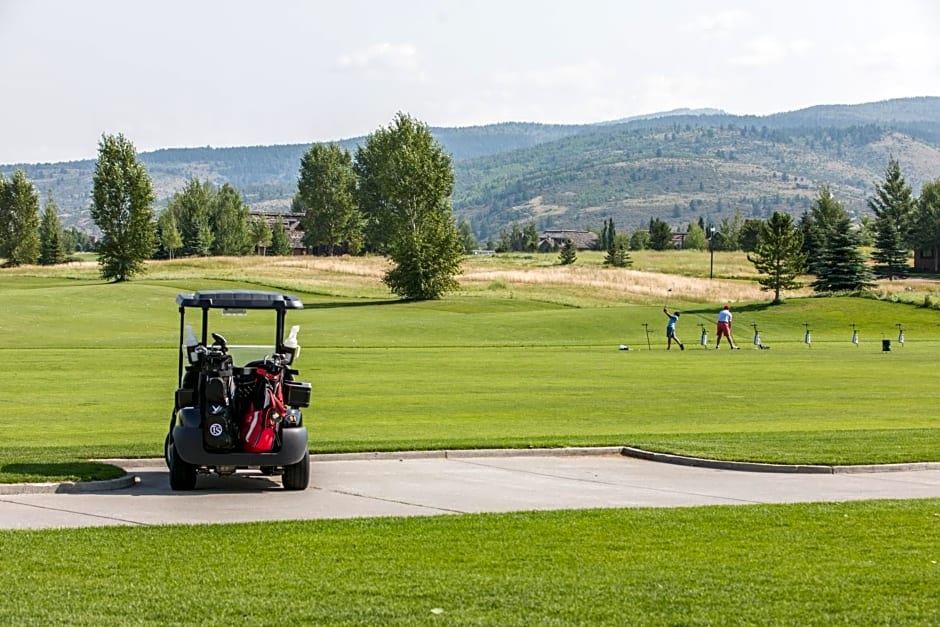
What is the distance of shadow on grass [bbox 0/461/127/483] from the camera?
1507 centimetres

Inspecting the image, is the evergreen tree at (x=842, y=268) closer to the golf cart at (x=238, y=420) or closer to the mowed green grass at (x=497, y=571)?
the golf cart at (x=238, y=420)

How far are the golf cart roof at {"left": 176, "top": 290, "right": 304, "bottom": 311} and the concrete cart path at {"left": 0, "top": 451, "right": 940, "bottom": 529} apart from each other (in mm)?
2186

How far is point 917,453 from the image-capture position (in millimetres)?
18562

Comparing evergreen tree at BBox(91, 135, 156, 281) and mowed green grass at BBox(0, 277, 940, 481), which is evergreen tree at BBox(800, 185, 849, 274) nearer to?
mowed green grass at BBox(0, 277, 940, 481)

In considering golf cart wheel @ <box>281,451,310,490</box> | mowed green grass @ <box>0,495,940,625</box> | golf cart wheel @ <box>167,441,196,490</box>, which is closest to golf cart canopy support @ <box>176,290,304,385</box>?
golf cart wheel @ <box>281,451,310,490</box>

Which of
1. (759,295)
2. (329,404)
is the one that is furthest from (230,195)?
(329,404)

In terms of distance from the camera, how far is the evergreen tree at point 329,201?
147 m

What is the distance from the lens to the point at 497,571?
1028 centimetres

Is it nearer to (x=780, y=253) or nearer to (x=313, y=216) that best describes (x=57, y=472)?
(x=780, y=253)

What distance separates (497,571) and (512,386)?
2208cm

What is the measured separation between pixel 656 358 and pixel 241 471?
3113 cm

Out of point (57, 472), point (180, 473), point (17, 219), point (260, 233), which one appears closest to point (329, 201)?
point (260, 233)

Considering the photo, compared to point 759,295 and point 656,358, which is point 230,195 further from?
point 656,358

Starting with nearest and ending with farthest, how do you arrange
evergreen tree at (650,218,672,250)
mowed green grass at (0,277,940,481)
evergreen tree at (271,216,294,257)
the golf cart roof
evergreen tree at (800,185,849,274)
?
the golf cart roof, mowed green grass at (0,277,940,481), evergreen tree at (800,185,849,274), evergreen tree at (271,216,294,257), evergreen tree at (650,218,672,250)
